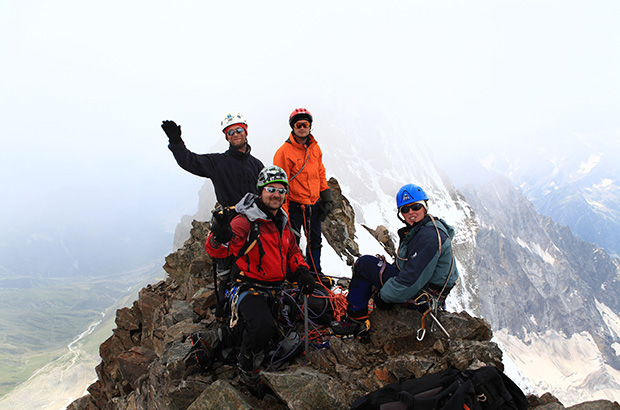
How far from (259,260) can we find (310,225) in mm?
3075

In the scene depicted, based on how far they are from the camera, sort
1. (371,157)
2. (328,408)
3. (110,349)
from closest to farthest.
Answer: (328,408) < (110,349) < (371,157)

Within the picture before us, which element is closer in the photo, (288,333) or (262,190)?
(262,190)

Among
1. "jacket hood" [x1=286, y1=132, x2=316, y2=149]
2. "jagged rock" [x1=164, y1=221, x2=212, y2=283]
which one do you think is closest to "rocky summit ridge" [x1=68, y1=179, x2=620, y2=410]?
"jacket hood" [x1=286, y1=132, x2=316, y2=149]

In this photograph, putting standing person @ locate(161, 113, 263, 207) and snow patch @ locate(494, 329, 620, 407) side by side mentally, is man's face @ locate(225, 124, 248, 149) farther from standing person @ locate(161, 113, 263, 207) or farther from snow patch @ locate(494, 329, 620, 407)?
snow patch @ locate(494, 329, 620, 407)

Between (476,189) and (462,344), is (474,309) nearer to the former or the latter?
(462,344)

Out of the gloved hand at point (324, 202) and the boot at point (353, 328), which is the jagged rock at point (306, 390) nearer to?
the boot at point (353, 328)

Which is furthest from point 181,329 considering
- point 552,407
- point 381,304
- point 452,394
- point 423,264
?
point 552,407

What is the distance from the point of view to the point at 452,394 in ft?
11.9

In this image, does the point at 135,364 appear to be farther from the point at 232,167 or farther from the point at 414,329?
the point at 414,329

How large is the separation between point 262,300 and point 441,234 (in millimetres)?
3423

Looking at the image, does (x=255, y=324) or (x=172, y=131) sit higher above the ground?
(x=172, y=131)

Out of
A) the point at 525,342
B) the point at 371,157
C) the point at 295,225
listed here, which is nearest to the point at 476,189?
the point at 525,342

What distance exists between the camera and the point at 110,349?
42.4 ft

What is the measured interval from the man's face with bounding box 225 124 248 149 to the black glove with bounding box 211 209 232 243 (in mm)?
2812
